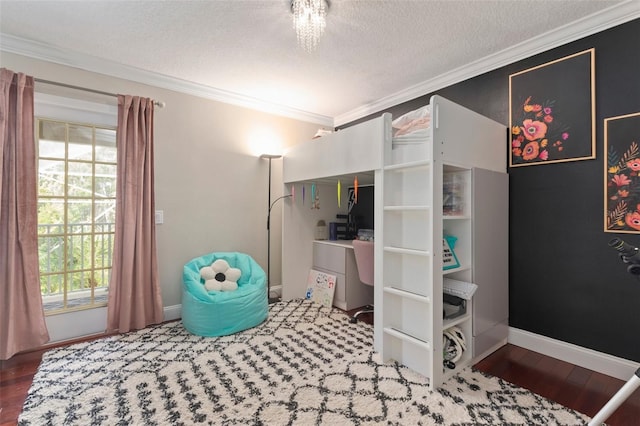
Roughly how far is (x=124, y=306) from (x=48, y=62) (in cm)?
214

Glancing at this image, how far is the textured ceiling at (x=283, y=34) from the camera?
192 centimetres

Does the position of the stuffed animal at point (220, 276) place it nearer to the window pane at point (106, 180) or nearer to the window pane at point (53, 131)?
the window pane at point (106, 180)

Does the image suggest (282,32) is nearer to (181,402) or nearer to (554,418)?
Answer: (181,402)

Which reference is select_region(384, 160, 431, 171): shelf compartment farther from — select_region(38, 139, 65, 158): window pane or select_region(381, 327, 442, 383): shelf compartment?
select_region(38, 139, 65, 158): window pane

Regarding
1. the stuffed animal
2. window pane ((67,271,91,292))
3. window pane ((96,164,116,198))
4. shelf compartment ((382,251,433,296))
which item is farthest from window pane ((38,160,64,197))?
shelf compartment ((382,251,433,296))

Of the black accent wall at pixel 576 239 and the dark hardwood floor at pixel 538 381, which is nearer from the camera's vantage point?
the dark hardwood floor at pixel 538 381

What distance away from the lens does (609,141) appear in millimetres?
1966

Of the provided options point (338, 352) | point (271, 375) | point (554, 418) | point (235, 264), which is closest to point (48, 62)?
point (235, 264)

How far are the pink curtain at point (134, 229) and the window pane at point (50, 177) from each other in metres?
0.45

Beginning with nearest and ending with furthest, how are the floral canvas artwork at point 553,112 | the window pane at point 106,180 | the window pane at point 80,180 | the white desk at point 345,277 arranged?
the floral canvas artwork at point 553,112, the window pane at point 80,180, the window pane at point 106,180, the white desk at point 345,277

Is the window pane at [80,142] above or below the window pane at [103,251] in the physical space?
above

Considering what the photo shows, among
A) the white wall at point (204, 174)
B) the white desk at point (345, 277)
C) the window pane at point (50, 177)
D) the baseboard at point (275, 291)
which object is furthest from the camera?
the baseboard at point (275, 291)

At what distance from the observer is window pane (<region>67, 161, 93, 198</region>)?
254 cm

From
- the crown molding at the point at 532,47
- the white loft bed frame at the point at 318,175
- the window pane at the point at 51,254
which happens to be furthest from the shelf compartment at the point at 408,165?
the window pane at the point at 51,254
